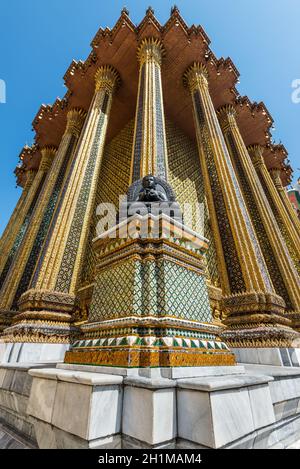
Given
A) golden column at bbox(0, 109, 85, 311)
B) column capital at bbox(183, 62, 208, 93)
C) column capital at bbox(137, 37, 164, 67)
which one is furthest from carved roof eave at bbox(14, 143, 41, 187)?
column capital at bbox(183, 62, 208, 93)

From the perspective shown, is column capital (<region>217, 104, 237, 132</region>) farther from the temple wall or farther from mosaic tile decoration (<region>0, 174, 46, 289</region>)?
mosaic tile decoration (<region>0, 174, 46, 289</region>)

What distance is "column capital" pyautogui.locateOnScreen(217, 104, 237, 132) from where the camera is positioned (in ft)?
22.4

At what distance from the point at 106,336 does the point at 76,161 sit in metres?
4.07

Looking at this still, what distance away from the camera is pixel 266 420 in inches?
39.6

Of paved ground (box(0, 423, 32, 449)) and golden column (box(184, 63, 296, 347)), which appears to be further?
golden column (box(184, 63, 296, 347))

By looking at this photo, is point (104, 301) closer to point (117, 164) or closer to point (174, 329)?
point (174, 329)

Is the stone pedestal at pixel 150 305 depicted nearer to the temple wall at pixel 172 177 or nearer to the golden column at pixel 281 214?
the temple wall at pixel 172 177

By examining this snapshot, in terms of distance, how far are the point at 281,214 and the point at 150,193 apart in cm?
640

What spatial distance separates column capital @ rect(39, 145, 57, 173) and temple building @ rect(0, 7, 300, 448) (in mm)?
87

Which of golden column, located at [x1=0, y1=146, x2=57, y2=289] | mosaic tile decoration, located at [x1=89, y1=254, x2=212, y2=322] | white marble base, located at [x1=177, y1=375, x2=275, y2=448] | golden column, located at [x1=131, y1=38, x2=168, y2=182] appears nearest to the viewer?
white marble base, located at [x1=177, y1=375, x2=275, y2=448]

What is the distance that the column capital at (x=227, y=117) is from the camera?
683 centimetres

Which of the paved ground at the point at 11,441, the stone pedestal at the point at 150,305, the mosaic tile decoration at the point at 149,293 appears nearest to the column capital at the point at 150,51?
the stone pedestal at the point at 150,305

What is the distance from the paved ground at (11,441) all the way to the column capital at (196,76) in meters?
7.53

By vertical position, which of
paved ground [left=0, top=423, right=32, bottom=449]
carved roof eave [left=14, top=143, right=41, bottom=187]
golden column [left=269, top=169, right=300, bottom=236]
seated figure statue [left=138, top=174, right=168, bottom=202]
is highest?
carved roof eave [left=14, top=143, right=41, bottom=187]
